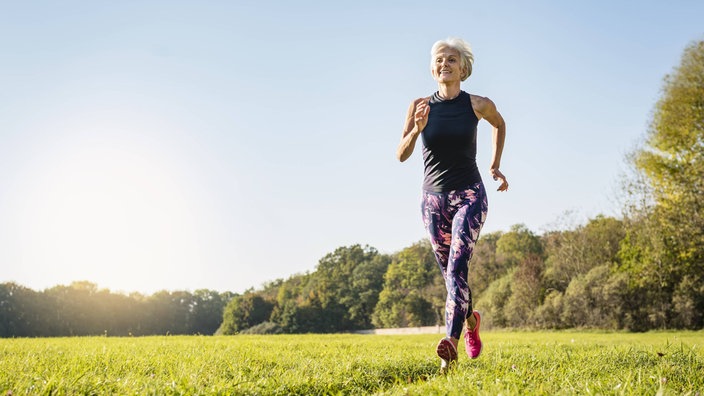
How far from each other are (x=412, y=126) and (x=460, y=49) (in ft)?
2.82

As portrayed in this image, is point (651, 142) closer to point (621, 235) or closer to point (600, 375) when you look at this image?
point (621, 235)

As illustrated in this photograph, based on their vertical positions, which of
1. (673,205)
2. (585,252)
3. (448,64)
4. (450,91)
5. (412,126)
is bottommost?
(412,126)

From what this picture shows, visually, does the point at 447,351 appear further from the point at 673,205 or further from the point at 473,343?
the point at 673,205

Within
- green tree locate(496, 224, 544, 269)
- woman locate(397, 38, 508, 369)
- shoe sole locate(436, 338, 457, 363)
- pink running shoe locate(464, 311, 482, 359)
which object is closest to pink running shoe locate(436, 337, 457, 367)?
shoe sole locate(436, 338, 457, 363)

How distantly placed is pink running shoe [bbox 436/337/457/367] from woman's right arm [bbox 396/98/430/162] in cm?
175

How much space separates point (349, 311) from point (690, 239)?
2128 inches

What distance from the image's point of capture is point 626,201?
Result: 30453 mm

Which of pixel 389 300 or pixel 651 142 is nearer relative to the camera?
pixel 651 142

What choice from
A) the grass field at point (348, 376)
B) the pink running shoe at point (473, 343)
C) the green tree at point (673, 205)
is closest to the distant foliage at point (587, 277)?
the green tree at point (673, 205)

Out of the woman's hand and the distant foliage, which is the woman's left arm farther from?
the distant foliage

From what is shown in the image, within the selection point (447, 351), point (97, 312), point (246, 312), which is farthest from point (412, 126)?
point (246, 312)

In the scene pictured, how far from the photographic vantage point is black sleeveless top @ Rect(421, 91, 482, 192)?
4.91 meters

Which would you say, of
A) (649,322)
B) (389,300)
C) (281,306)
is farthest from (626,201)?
(281,306)

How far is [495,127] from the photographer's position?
17.7ft
